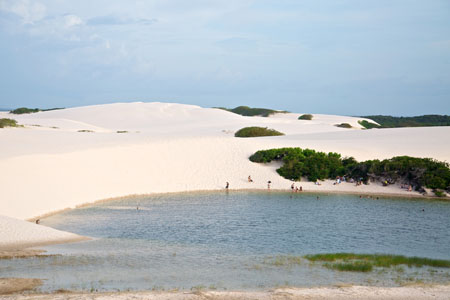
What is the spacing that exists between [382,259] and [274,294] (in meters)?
5.42

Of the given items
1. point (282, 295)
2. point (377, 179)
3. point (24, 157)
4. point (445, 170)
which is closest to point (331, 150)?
point (377, 179)

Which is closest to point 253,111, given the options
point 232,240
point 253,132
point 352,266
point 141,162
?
point 253,132

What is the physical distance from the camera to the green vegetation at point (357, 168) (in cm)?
3178

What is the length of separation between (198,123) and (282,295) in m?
66.7

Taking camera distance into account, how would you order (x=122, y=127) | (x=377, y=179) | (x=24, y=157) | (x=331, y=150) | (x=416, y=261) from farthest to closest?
(x=122, y=127) < (x=331, y=150) < (x=377, y=179) < (x=24, y=157) < (x=416, y=261)

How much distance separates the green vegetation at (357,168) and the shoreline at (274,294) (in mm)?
20039

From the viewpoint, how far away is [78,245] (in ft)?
59.0

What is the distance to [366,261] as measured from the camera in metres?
16.1

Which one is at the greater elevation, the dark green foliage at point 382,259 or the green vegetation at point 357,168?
the green vegetation at point 357,168

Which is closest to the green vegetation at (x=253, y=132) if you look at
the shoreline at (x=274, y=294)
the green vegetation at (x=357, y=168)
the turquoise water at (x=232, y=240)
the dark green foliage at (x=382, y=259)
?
the green vegetation at (x=357, y=168)

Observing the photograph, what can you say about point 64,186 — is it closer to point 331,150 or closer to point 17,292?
point 17,292

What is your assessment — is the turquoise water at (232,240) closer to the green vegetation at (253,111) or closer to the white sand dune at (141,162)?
the white sand dune at (141,162)

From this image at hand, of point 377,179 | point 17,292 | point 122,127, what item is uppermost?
point 122,127

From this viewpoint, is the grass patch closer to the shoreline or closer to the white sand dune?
the shoreline
